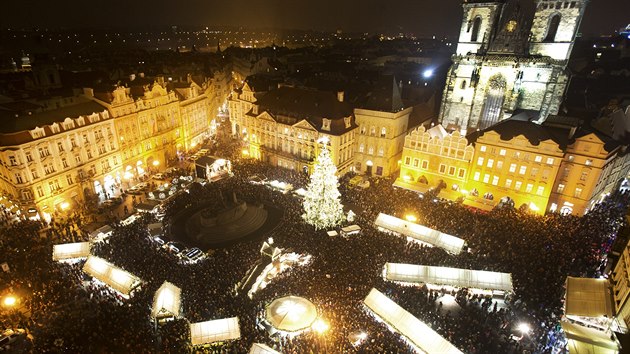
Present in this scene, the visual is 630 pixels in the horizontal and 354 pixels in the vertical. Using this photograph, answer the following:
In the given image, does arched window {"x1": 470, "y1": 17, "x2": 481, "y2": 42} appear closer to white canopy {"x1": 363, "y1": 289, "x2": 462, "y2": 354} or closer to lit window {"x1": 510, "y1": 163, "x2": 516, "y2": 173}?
lit window {"x1": 510, "y1": 163, "x2": 516, "y2": 173}

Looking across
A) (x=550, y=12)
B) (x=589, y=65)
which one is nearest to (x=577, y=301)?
(x=550, y=12)

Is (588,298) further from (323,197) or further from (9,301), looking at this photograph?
(9,301)

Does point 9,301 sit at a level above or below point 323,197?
below

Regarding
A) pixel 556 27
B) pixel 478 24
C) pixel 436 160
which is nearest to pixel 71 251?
pixel 436 160

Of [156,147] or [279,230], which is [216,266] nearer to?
[279,230]

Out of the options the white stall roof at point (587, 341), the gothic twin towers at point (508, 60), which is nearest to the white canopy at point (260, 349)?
the white stall roof at point (587, 341)

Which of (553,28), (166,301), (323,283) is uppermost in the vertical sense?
(553,28)

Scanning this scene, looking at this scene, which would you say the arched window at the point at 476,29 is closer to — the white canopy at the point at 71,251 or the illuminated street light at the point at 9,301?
the white canopy at the point at 71,251
